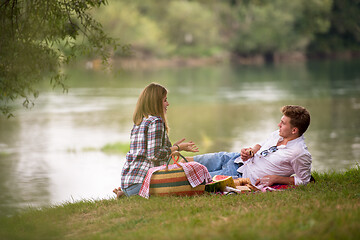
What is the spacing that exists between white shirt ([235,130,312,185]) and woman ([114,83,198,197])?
89 cm

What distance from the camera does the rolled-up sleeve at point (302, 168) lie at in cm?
617

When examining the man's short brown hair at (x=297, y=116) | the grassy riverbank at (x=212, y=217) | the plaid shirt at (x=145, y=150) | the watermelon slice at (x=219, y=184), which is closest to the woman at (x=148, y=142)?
the plaid shirt at (x=145, y=150)

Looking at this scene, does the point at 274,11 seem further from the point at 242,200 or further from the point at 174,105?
the point at 242,200

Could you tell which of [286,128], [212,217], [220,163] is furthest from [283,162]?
[212,217]

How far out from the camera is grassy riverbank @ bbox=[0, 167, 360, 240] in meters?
4.23

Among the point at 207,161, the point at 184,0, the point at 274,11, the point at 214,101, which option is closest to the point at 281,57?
the point at 274,11

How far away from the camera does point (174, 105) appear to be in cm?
2539

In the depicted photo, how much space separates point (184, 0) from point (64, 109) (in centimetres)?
6655

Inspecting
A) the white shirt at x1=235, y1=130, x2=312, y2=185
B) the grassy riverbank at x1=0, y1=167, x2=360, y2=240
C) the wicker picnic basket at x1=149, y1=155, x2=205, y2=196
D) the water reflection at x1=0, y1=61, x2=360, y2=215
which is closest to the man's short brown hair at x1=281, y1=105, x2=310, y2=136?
the white shirt at x1=235, y1=130, x2=312, y2=185

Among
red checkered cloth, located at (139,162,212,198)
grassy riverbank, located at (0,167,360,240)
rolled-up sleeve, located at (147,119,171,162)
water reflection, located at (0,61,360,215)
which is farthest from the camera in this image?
water reflection, located at (0,61,360,215)

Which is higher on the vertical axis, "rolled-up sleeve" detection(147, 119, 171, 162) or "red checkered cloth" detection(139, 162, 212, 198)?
"rolled-up sleeve" detection(147, 119, 171, 162)

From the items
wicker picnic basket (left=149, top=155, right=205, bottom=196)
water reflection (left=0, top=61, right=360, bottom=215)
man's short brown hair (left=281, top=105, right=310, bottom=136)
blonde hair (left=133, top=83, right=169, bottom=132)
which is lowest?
water reflection (left=0, top=61, right=360, bottom=215)

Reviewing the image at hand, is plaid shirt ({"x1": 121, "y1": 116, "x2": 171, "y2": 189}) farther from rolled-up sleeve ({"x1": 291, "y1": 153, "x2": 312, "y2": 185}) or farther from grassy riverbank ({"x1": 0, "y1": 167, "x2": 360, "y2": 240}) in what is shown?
rolled-up sleeve ({"x1": 291, "y1": 153, "x2": 312, "y2": 185})

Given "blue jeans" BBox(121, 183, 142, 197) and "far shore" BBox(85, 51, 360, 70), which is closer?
"blue jeans" BBox(121, 183, 142, 197)
